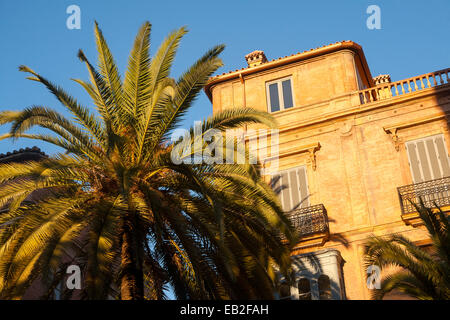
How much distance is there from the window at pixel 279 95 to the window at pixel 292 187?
2.77 metres

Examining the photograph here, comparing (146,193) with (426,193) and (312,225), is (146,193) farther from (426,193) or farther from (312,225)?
(426,193)

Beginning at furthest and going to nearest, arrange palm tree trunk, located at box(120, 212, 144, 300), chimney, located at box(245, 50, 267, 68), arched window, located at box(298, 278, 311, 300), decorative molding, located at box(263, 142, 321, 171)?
chimney, located at box(245, 50, 267, 68) < decorative molding, located at box(263, 142, 321, 171) < arched window, located at box(298, 278, 311, 300) < palm tree trunk, located at box(120, 212, 144, 300)

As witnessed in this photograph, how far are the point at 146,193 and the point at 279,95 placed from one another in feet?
36.7

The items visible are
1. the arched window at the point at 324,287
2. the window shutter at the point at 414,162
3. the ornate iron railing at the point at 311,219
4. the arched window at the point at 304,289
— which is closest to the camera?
the arched window at the point at 324,287

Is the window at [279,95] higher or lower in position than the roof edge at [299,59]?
lower

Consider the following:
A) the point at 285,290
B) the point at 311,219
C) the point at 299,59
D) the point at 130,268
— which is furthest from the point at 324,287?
the point at 299,59

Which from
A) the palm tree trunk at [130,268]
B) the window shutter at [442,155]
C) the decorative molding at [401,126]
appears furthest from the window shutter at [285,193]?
the palm tree trunk at [130,268]

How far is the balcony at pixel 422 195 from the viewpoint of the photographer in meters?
18.6

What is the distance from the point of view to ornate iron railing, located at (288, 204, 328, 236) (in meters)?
19.5

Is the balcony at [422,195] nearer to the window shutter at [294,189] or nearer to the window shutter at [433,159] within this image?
the window shutter at [433,159]

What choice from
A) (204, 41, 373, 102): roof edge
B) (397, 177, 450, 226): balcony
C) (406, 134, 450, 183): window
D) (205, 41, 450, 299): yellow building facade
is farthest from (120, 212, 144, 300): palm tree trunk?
(204, 41, 373, 102): roof edge

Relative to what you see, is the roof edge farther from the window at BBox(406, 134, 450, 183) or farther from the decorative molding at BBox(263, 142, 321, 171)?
the window at BBox(406, 134, 450, 183)

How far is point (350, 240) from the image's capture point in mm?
19359

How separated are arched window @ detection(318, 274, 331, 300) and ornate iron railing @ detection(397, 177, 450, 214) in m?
2.89
